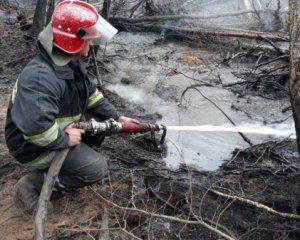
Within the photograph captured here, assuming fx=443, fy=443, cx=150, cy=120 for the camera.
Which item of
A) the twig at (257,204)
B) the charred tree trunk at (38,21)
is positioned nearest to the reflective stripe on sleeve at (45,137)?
the twig at (257,204)

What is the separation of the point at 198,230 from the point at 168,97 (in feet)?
12.3

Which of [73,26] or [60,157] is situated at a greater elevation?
[73,26]

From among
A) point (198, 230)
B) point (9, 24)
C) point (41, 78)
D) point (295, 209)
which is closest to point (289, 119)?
point (295, 209)

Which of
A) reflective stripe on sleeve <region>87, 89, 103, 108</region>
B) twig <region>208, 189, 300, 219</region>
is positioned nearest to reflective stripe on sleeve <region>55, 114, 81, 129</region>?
reflective stripe on sleeve <region>87, 89, 103, 108</region>

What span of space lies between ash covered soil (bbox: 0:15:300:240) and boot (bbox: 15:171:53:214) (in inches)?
3.0

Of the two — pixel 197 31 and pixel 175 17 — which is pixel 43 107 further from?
pixel 175 17

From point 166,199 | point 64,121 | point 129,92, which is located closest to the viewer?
point 64,121

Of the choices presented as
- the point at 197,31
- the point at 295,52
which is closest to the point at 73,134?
the point at 295,52

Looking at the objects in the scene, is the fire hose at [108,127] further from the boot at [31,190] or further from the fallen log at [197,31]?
the fallen log at [197,31]

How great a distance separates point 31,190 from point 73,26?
1.47 metres

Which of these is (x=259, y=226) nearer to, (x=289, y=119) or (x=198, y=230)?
(x=198, y=230)

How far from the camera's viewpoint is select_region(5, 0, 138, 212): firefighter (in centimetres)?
314

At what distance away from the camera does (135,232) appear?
343cm

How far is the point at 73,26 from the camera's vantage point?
10.7 ft
